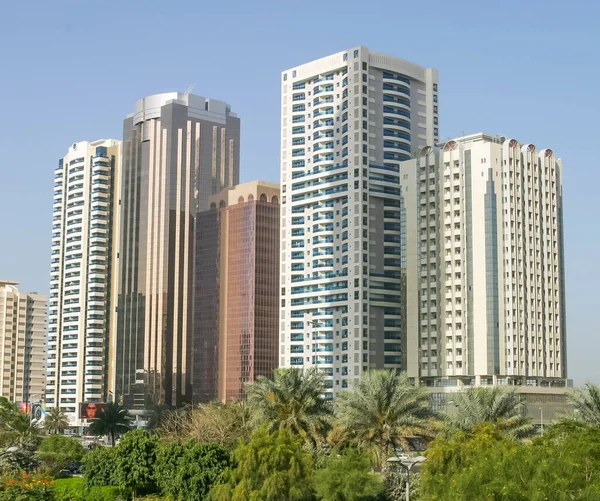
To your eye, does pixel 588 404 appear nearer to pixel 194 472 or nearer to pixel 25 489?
pixel 194 472

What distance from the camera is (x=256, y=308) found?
17062 cm

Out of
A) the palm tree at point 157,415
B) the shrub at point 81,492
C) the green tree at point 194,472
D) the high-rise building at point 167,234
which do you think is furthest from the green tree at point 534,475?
the high-rise building at point 167,234

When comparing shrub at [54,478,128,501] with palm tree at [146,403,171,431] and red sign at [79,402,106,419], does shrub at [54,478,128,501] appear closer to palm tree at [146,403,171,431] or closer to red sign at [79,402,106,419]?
palm tree at [146,403,171,431]

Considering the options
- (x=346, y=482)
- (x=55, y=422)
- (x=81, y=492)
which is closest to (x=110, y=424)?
(x=55, y=422)

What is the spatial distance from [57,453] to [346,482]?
3896cm

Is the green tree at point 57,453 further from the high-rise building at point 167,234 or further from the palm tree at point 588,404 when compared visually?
the high-rise building at point 167,234

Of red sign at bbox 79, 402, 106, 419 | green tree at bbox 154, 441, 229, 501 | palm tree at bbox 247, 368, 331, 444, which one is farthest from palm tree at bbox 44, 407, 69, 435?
green tree at bbox 154, 441, 229, 501

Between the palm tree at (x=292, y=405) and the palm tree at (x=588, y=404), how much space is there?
54.4 feet

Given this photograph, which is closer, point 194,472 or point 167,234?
point 194,472

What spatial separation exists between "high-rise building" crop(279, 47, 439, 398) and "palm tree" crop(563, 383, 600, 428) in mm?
70359

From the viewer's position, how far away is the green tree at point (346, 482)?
5191 cm

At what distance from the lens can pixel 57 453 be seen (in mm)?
82125

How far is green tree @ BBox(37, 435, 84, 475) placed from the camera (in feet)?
259

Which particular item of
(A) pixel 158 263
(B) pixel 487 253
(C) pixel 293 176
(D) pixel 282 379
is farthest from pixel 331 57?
(D) pixel 282 379
